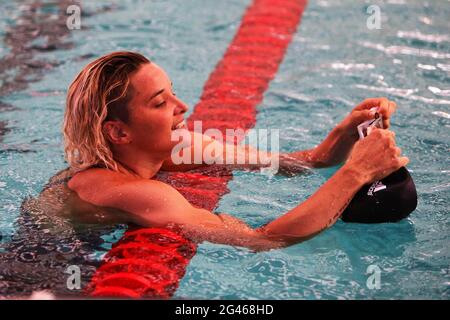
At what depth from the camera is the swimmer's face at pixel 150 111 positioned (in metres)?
2.88

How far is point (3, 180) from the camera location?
346cm

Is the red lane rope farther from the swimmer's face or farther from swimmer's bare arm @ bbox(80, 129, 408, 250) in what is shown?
the swimmer's face

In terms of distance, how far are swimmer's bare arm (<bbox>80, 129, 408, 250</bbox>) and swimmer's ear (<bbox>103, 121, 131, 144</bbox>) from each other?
0.21m

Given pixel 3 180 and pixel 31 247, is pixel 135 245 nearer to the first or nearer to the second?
pixel 31 247

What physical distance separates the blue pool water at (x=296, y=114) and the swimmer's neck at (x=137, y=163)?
30 cm

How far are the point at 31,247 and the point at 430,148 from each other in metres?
2.08

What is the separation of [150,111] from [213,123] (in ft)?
4.58

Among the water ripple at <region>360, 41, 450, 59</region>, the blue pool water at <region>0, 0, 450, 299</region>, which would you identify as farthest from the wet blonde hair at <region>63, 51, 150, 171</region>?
the water ripple at <region>360, 41, 450, 59</region>

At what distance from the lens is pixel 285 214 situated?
2762 millimetres

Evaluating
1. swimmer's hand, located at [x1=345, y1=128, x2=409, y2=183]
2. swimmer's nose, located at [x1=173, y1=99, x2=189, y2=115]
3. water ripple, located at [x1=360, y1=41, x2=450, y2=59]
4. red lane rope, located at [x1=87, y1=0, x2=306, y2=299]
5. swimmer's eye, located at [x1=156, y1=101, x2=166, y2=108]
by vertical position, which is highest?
swimmer's eye, located at [x1=156, y1=101, x2=166, y2=108]

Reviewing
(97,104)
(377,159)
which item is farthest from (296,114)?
(97,104)

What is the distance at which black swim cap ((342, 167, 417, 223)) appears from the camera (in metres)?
2.78

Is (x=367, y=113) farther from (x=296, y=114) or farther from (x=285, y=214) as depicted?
(x=296, y=114)

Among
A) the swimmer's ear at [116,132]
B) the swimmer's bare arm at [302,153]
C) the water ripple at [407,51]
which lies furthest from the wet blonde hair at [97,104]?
Answer: the water ripple at [407,51]
